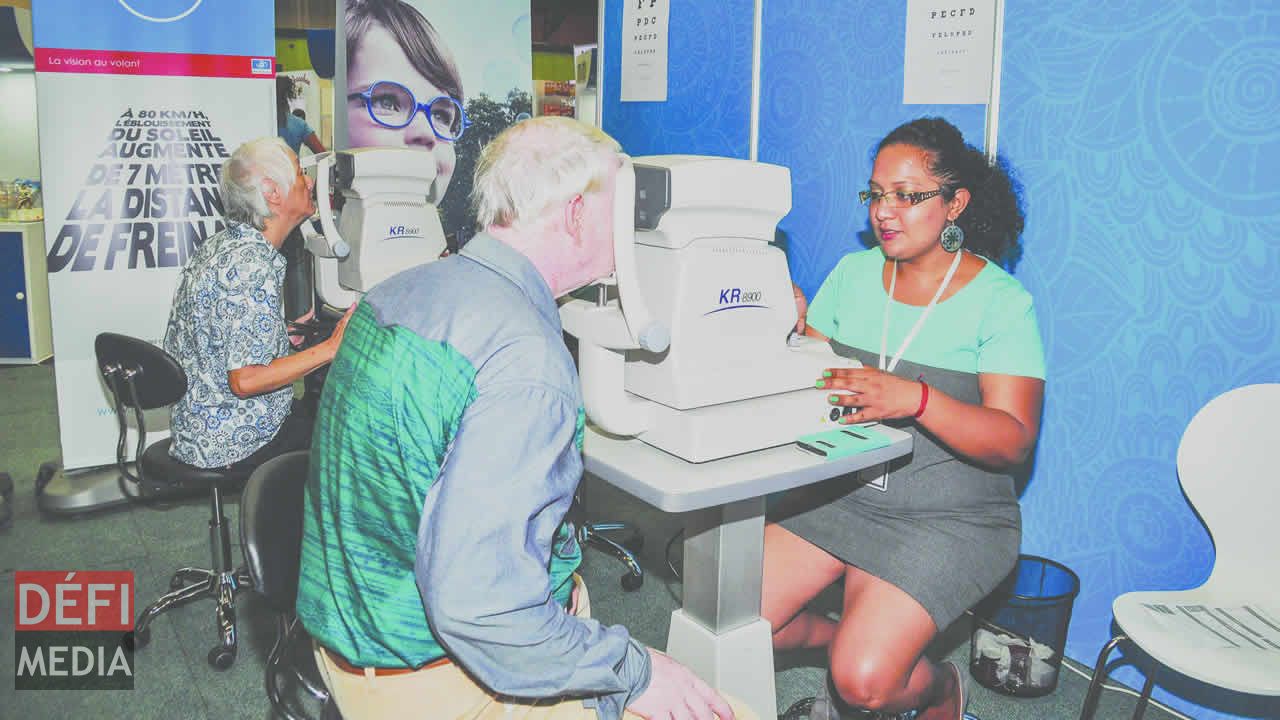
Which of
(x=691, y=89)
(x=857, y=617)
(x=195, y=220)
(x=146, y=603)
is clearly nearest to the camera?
(x=857, y=617)

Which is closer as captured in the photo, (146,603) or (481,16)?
(146,603)

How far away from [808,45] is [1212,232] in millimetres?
1328

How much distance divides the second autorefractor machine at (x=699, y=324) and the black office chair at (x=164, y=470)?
4.36 feet

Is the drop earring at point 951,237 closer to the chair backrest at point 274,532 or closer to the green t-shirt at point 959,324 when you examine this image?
the green t-shirt at point 959,324

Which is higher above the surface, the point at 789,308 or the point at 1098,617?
the point at 789,308

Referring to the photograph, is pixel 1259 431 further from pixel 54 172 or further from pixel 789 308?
pixel 54 172

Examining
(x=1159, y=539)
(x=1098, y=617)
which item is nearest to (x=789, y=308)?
(x=1159, y=539)

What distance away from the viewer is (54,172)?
11.4 ft

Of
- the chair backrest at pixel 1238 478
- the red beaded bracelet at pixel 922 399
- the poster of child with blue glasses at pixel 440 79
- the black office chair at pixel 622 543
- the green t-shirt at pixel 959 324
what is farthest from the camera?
the poster of child with blue glasses at pixel 440 79

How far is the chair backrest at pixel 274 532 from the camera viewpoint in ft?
4.48

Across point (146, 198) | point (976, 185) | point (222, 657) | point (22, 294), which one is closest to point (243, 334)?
point (222, 657)

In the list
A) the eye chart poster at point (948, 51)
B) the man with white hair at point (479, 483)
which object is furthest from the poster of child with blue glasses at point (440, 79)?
the man with white hair at point (479, 483)

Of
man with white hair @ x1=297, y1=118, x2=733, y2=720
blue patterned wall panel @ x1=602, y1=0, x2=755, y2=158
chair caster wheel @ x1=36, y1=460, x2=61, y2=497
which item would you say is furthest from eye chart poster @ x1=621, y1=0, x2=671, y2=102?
chair caster wheel @ x1=36, y1=460, x2=61, y2=497

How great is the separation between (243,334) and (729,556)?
55.6 inches
